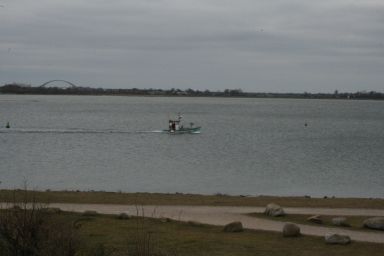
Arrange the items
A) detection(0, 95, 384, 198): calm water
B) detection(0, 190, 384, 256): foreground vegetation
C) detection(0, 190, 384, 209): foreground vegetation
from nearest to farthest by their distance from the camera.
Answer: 1. detection(0, 190, 384, 256): foreground vegetation
2. detection(0, 190, 384, 209): foreground vegetation
3. detection(0, 95, 384, 198): calm water

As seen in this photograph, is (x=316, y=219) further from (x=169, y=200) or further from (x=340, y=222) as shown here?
(x=169, y=200)

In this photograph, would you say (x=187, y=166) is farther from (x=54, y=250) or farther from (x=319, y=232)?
(x=54, y=250)

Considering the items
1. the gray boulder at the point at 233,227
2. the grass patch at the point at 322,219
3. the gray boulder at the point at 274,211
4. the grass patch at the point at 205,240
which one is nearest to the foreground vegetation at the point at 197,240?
the grass patch at the point at 205,240

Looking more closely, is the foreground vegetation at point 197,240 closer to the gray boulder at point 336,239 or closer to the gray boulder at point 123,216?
the gray boulder at point 336,239

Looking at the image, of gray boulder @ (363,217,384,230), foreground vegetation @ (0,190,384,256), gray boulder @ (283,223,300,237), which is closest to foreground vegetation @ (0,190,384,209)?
foreground vegetation @ (0,190,384,256)

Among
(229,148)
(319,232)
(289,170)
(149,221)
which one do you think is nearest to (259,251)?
(319,232)

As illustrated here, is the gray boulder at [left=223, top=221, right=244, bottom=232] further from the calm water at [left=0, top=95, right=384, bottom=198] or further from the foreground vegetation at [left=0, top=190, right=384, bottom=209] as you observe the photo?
the calm water at [left=0, top=95, right=384, bottom=198]

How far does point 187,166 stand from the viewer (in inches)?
1660

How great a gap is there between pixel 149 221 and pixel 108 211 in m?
2.33

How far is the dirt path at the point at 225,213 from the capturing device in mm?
15314

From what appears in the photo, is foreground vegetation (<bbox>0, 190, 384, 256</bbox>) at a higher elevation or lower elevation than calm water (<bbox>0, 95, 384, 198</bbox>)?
higher

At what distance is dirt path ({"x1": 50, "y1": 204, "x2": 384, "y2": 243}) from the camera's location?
50.2ft

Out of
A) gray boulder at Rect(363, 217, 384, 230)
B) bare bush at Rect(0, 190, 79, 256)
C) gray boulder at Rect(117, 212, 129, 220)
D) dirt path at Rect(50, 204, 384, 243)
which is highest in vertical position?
bare bush at Rect(0, 190, 79, 256)

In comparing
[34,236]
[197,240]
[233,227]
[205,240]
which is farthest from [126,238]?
[34,236]
